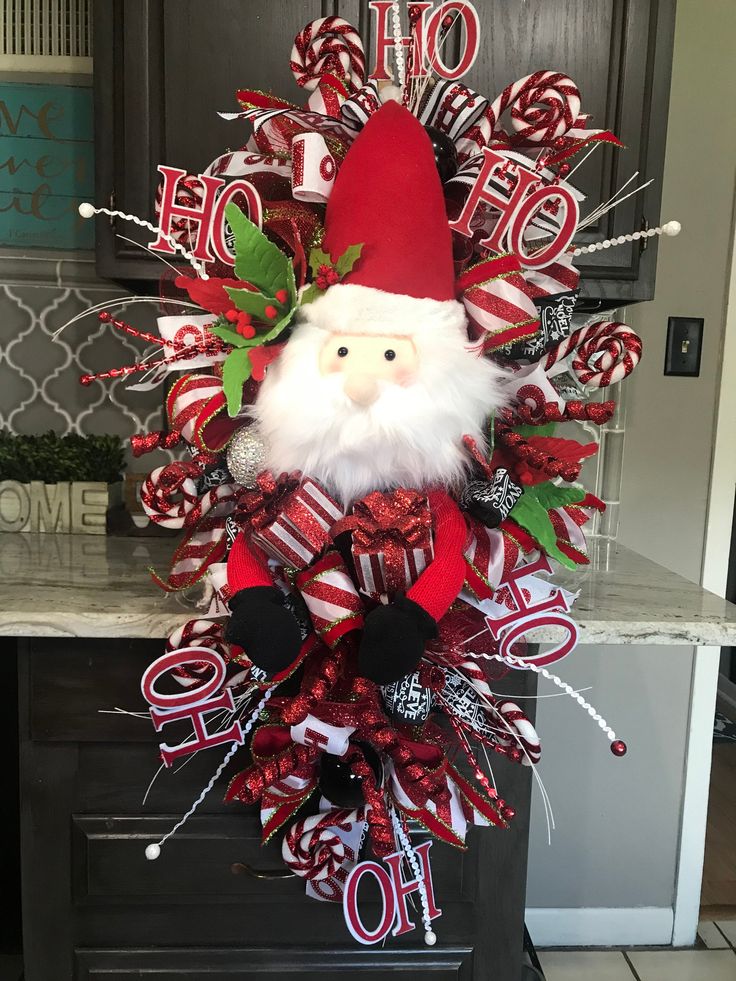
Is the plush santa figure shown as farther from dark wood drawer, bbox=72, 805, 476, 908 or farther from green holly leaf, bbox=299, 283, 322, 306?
dark wood drawer, bbox=72, 805, 476, 908

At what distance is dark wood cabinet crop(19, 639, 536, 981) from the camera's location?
0.88 metres

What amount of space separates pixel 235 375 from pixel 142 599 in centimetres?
36

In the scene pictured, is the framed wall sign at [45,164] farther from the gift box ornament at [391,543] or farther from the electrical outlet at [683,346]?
the electrical outlet at [683,346]

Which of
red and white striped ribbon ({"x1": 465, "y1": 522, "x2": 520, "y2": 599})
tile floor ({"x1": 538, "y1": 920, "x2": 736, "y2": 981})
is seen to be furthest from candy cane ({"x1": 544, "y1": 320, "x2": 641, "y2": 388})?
tile floor ({"x1": 538, "y1": 920, "x2": 736, "y2": 981})

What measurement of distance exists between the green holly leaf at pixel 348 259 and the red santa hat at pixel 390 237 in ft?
0.04

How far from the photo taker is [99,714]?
0.88m

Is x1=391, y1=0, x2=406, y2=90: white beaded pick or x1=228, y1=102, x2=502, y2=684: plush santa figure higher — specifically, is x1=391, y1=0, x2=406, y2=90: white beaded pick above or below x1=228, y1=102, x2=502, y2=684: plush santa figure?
above

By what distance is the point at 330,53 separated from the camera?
30.5 inches

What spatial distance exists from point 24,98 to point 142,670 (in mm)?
1090

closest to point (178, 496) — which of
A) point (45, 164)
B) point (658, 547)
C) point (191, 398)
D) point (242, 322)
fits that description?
point (191, 398)

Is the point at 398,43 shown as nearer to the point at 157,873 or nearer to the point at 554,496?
the point at 554,496

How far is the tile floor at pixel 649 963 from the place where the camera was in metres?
1.49

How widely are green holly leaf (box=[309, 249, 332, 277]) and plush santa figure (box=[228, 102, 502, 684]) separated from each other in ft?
0.05

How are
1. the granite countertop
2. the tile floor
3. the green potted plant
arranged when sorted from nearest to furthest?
1. the granite countertop
2. the green potted plant
3. the tile floor
